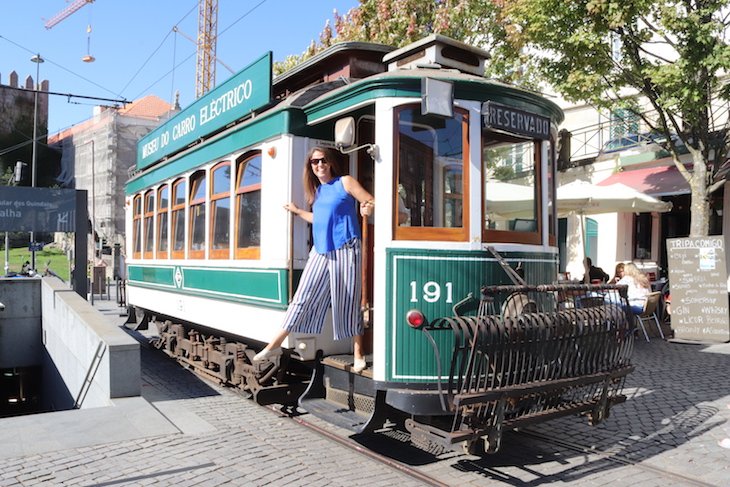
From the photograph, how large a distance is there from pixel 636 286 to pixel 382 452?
681cm

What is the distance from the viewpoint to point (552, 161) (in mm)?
5629

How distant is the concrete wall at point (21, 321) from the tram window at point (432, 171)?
10844mm

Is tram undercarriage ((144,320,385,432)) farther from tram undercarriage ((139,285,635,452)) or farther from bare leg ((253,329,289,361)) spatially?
bare leg ((253,329,289,361))

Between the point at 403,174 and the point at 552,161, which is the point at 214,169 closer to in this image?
the point at 403,174

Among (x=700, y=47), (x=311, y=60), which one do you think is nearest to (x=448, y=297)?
(x=311, y=60)

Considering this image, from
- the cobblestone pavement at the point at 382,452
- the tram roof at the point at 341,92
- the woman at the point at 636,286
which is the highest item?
the tram roof at the point at 341,92

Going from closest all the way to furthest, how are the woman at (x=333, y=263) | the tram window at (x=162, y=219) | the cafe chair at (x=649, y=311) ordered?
1. the woman at (x=333, y=263)
2. the tram window at (x=162, y=219)
3. the cafe chair at (x=649, y=311)

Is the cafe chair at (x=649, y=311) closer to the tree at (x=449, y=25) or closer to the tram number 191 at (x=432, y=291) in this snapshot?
the tree at (x=449, y=25)

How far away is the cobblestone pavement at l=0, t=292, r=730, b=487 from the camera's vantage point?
185 inches

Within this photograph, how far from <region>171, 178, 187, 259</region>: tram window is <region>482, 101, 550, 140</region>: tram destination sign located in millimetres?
4758

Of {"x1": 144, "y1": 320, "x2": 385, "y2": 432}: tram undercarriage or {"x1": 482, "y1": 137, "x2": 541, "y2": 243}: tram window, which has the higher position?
{"x1": 482, "y1": 137, "x2": 541, "y2": 243}: tram window

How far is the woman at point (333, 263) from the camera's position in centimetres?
529

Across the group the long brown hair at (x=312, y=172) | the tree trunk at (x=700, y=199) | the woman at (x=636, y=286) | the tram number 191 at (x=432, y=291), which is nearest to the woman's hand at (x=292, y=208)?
the long brown hair at (x=312, y=172)

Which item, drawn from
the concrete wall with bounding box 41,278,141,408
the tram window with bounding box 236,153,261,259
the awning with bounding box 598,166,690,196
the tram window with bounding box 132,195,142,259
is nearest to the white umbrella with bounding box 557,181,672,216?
the awning with bounding box 598,166,690,196
